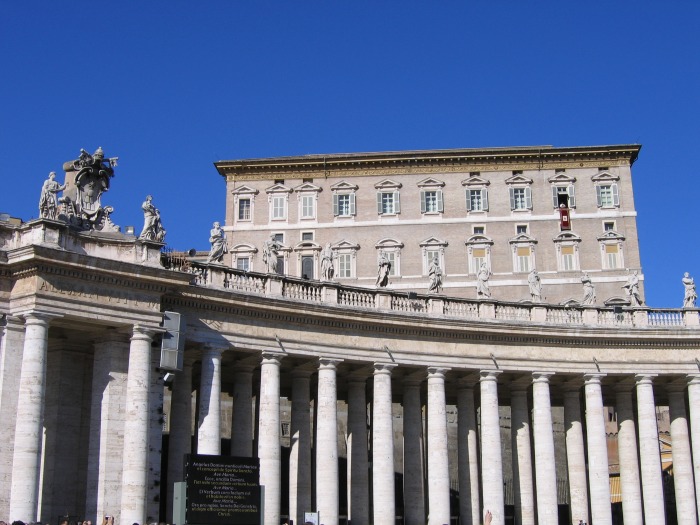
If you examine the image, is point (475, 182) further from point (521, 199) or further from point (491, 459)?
point (491, 459)

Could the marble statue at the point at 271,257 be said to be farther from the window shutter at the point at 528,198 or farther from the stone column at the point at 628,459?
the window shutter at the point at 528,198

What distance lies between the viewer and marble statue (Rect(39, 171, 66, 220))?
129 feet

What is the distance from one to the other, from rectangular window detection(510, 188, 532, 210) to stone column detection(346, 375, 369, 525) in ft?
142

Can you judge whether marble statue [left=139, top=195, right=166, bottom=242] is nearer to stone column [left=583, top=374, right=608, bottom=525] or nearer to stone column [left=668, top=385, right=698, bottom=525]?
stone column [left=583, top=374, right=608, bottom=525]

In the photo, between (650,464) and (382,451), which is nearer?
(382,451)

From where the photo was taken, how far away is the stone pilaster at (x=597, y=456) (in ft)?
170

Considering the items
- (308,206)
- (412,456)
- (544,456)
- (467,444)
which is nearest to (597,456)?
(544,456)

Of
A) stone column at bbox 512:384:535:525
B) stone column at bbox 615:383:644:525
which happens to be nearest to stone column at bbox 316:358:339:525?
stone column at bbox 512:384:535:525

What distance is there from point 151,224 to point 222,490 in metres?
14.4

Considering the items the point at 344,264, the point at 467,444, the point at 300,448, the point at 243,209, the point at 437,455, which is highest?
the point at 243,209

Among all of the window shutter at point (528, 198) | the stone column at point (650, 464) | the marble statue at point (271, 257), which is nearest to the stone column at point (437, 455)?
the marble statue at point (271, 257)

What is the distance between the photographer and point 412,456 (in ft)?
168

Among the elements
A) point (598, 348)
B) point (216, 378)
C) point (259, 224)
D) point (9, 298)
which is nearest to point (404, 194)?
point (259, 224)

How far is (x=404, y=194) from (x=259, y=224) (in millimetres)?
13176
